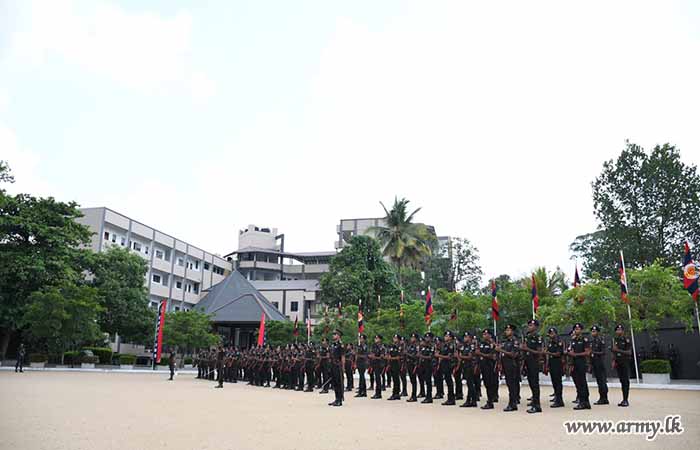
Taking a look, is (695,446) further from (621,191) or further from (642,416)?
(621,191)

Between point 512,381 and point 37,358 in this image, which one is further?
point 37,358

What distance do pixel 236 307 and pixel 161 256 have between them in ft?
53.3

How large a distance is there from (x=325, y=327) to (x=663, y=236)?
72.0ft

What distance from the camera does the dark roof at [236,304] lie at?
4259 centimetres

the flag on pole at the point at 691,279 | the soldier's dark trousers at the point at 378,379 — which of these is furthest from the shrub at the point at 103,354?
the flag on pole at the point at 691,279

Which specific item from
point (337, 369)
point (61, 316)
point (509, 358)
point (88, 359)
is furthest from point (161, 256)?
point (509, 358)

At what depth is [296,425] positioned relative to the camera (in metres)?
9.02

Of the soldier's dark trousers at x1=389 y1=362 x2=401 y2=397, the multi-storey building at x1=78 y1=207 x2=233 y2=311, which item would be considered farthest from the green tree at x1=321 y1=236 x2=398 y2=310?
the soldier's dark trousers at x1=389 y1=362 x2=401 y2=397

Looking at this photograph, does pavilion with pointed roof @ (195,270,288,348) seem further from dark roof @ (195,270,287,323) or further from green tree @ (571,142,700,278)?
green tree @ (571,142,700,278)

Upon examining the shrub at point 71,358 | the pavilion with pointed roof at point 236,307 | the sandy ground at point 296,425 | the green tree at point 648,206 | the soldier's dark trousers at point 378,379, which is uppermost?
the green tree at point 648,206

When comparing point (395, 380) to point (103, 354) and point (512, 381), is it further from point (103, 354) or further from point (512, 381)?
point (103, 354)

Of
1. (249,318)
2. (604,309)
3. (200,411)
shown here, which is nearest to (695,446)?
(200,411)

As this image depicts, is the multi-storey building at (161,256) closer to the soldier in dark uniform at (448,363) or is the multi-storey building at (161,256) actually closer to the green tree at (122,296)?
the green tree at (122,296)

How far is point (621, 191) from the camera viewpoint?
113 ft
